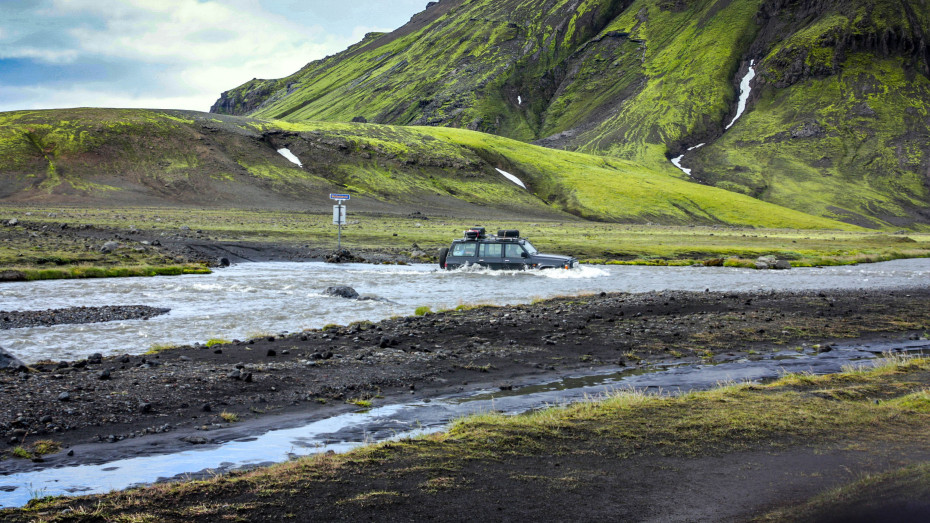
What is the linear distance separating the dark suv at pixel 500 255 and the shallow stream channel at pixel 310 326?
2.12ft

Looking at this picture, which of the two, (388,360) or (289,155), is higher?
(289,155)

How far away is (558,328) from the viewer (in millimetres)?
22391

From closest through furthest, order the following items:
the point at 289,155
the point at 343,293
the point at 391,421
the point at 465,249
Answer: the point at 391,421 < the point at 343,293 < the point at 465,249 < the point at 289,155

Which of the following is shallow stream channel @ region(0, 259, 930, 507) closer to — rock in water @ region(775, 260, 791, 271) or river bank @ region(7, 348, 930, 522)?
river bank @ region(7, 348, 930, 522)

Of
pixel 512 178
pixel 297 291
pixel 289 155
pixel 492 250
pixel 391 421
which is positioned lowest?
pixel 391 421

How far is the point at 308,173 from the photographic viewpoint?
136m

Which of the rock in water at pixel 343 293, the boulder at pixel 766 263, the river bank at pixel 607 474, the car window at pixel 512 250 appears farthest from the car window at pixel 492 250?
the river bank at pixel 607 474

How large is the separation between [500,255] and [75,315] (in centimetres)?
2325

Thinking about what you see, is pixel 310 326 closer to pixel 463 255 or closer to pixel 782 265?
pixel 463 255

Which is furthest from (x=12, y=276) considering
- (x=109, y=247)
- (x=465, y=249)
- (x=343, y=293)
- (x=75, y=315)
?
(x=465, y=249)

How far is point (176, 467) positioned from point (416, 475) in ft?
11.9

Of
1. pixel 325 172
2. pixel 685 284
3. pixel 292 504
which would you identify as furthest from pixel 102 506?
pixel 325 172

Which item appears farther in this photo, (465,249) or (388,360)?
(465,249)

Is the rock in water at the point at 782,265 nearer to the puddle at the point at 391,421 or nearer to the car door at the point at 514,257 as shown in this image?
the car door at the point at 514,257
